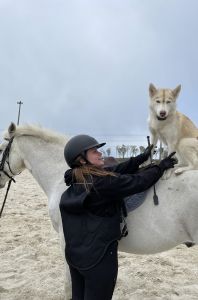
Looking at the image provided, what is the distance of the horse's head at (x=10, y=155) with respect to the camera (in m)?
4.75

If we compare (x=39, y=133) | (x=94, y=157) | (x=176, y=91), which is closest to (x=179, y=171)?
(x=94, y=157)

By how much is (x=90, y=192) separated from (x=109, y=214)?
0.87 feet

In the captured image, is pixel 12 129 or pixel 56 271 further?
pixel 56 271

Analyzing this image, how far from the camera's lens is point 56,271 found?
5.53 meters

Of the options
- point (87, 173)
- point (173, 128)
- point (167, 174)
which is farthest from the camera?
point (173, 128)

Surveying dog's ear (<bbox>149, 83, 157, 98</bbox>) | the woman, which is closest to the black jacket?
the woman

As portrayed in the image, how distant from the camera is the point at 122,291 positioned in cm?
483

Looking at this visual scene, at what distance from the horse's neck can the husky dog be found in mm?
1241

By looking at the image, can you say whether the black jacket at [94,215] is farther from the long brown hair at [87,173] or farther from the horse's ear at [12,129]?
the horse's ear at [12,129]

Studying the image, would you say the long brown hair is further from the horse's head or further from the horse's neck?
the horse's head

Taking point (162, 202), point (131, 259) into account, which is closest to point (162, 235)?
point (162, 202)

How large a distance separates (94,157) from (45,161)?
67.5 inches

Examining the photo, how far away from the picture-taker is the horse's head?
475 centimetres

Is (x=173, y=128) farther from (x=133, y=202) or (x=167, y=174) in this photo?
(x=133, y=202)
